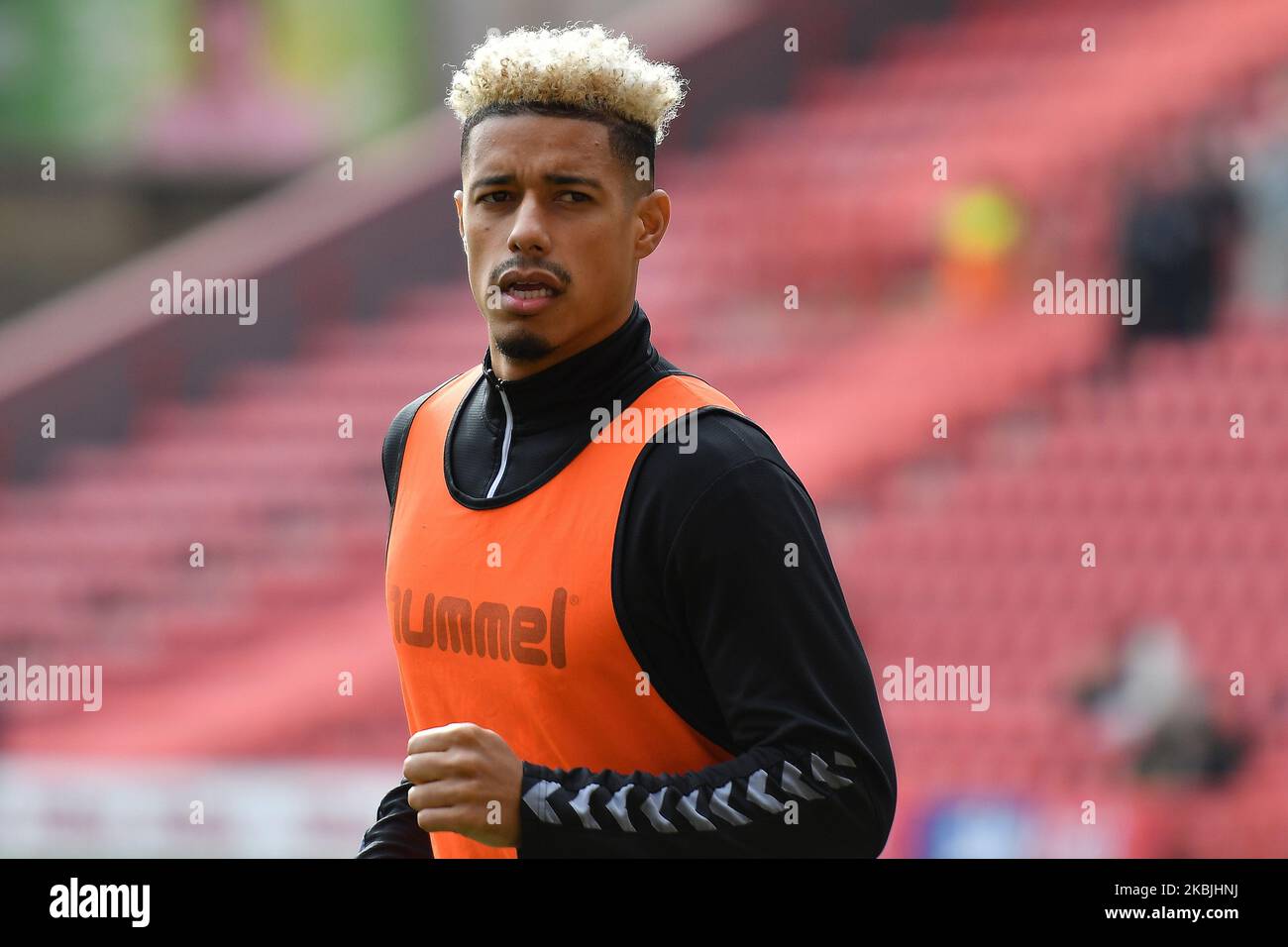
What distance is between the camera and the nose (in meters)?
2.17

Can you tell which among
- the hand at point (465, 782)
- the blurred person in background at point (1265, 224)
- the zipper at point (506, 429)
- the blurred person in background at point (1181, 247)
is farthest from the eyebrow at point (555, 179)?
the blurred person in background at point (1265, 224)

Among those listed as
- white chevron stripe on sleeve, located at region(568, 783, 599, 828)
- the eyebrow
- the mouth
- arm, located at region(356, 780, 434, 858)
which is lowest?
arm, located at region(356, 780, 434, 858)

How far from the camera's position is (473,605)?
2.15 meters

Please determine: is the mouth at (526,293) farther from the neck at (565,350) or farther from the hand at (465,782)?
the hand at (465,782)

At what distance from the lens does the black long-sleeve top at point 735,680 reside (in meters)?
1.96

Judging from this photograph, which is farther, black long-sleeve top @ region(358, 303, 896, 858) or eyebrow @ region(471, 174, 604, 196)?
eyebrow @ region(471, 174, 604, 196)

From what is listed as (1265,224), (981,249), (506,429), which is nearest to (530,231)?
(506,429)

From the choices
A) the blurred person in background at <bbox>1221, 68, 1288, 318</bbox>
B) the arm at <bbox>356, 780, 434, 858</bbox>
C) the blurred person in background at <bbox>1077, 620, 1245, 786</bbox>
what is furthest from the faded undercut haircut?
the blurred person in background at <bbox>1221, 68, 1288, 318</bbox>

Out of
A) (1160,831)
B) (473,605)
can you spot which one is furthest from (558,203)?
(1160,831)

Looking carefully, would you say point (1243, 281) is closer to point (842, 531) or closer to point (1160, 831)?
point (842, 531)

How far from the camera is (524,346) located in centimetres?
224

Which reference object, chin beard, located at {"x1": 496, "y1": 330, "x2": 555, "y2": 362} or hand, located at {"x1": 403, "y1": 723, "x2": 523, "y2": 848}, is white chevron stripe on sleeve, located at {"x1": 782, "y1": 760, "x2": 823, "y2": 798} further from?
chin beard, located at {"x1": 496, "y1": 330, "x2": 555, "y2": 362}

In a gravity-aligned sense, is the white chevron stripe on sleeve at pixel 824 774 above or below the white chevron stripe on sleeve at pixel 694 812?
above

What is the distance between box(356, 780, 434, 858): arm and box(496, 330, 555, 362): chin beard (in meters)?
0.52
